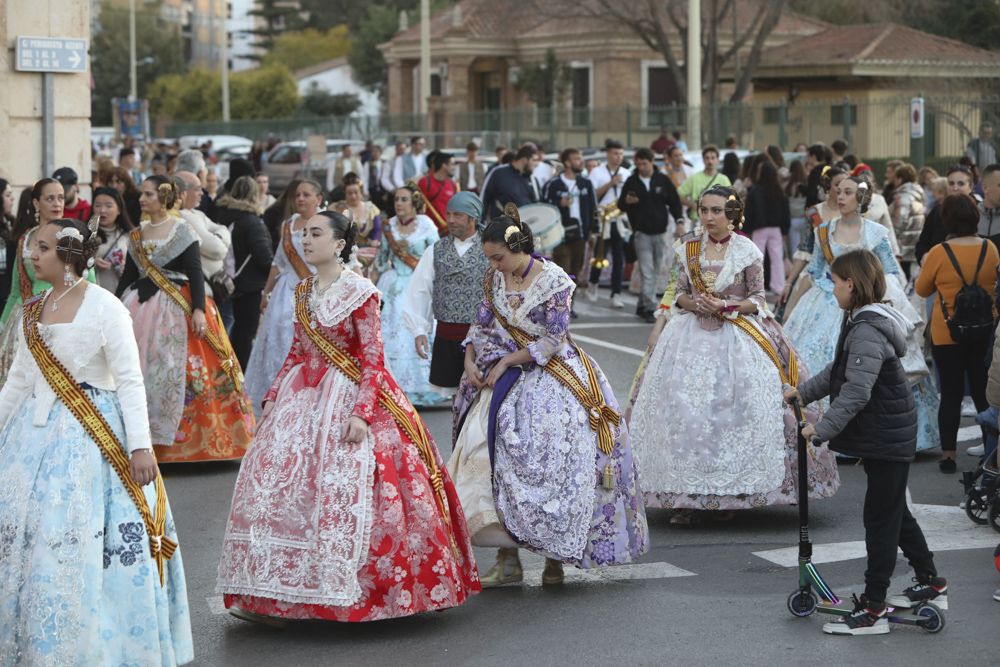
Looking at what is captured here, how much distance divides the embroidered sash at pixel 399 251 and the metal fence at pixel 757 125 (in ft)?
51.5

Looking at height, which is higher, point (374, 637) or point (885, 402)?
point (885, 402)

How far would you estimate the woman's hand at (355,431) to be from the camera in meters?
6.77

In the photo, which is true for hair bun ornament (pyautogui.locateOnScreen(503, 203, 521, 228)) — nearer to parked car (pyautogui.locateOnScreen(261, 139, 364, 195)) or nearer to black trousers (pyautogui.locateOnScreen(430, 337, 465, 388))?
black trousers (pyautogui.locateOnScreen(430, 337, 465, 388))

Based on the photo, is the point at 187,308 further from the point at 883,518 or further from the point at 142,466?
the point at 883,518

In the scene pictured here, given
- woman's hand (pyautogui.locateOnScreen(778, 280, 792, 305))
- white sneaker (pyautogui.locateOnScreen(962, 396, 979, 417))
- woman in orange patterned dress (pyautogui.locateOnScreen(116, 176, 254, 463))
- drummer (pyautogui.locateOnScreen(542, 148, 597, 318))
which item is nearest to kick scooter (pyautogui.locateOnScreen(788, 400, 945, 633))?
woman's hand (pyautogui.locateOnScreen(778, 280, 792, 305))

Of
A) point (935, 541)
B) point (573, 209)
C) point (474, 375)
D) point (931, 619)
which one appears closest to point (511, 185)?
point (573, 209)

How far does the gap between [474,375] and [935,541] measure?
2.73 metres

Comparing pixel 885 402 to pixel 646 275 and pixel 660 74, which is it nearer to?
pixel 646 275

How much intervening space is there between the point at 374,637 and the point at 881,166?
27.7 metres

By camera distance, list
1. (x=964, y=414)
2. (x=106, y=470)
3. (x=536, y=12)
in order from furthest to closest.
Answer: (x=536, y=12)
(x=964, y=414)
(x=106, y=470)

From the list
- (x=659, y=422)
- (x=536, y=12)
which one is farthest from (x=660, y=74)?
(x=659, y=422)

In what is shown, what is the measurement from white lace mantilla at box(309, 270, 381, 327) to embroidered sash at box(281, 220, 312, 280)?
15.0 feet

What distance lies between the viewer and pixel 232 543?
686 cm

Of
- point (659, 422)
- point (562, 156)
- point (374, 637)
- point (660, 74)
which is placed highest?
point (660, 74)
